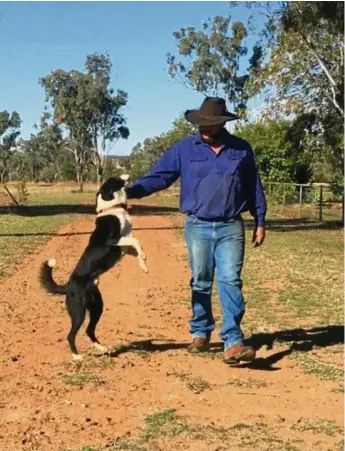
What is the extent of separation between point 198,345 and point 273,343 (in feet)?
3.09

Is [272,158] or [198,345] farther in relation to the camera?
[272,158]

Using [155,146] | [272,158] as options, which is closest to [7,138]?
[155,146]

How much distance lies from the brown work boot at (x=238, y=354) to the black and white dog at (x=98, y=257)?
1100mm

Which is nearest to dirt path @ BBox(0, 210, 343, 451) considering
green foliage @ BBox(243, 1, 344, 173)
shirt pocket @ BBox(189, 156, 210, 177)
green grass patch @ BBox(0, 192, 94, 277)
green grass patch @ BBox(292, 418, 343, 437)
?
green grass patch @ BBox(292, 418, 343, 437)

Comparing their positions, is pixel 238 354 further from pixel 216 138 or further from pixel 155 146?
pixel 155 146

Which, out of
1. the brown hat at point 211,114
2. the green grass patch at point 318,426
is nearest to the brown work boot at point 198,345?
the green grass patch at point 318,426

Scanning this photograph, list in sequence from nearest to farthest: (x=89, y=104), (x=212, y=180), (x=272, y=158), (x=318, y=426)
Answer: (x=318, y=426) → (x=212, y=180) → (x=272, y=158) → (x=89, y=104)

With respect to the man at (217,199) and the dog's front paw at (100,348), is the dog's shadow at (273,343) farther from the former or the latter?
the man at (217,199)

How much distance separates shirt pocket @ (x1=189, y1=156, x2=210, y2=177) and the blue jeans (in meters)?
0.43

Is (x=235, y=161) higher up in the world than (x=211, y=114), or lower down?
lower down

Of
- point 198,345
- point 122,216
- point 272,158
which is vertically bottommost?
point 198,345

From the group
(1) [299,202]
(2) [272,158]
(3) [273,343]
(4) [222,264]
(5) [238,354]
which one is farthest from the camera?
(2) [272,158]

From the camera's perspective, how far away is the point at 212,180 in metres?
5.67

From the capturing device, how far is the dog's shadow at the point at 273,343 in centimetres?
597
